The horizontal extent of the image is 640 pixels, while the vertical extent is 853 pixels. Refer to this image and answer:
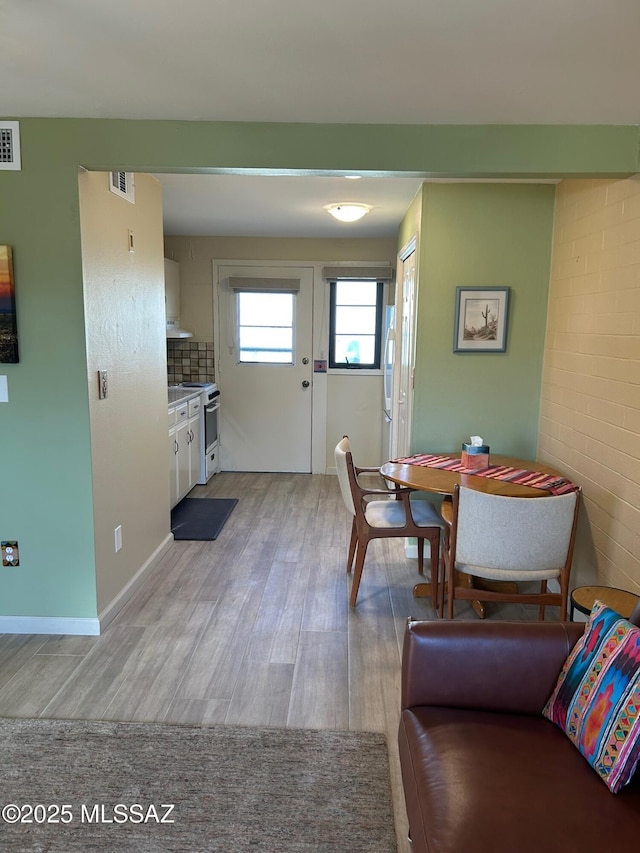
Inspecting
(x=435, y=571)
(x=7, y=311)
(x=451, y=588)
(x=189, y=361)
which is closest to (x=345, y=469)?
(x=435, y=571)

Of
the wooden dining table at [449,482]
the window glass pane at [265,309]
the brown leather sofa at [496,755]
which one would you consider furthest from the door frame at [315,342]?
the brown leather sofa at [496,755]

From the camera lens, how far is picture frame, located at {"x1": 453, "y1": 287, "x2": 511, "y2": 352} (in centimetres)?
355

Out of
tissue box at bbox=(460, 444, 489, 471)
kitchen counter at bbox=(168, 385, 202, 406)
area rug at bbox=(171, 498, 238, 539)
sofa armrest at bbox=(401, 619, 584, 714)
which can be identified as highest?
kitchen counter at bbox=(168, 385, 202, 406)

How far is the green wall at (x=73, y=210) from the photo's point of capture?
239 cm

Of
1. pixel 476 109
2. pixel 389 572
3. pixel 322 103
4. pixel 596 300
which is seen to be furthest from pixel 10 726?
pixel 596 300

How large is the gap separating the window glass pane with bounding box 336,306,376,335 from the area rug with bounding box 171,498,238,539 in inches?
80.9

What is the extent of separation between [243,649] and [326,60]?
94.2 inches

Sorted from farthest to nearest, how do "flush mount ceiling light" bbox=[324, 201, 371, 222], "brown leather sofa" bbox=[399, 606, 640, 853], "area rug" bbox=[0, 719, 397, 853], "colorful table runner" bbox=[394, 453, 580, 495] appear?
"flush mount ceiling light" bbox=[324, 201, 371, 222]
"colorful table runner" bbox=[394, 453, 580, 495]
"area rug" bbox=[0, 719, 397, 853]
"brown leather sofa" bbox=[399, 606, 640, 853]

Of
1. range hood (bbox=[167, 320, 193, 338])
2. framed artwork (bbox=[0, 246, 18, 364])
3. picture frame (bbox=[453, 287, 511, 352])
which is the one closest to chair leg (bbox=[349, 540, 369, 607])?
picture frame (bbox=[453, 287, 511, 352])

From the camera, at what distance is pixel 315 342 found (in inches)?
228

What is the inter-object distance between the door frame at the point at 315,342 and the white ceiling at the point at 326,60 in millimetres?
3319

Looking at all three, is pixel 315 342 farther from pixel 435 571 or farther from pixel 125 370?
pixel 435 571

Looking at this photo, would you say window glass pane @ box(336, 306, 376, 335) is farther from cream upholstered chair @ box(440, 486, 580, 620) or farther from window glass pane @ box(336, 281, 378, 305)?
cream upholstered chair @ box(440, 486, 580, 620)

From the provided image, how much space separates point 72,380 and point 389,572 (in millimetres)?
2163
